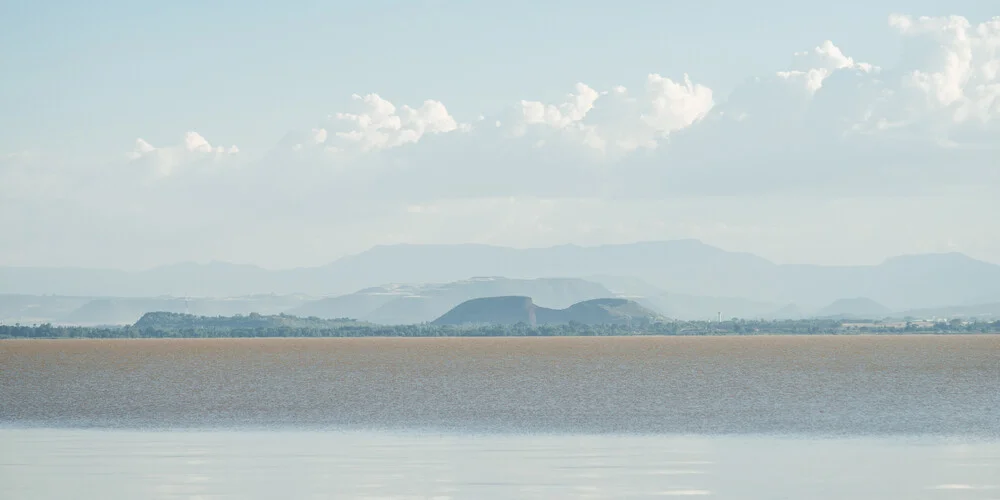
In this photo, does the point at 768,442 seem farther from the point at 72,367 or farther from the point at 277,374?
the point at 72,367

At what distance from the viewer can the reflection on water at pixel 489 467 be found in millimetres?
30234

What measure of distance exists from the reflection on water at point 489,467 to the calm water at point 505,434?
89 mm

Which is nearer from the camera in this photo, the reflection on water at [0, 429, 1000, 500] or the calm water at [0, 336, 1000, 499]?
the reflection on water at [0, 429, 1000, 500]

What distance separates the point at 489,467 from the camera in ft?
116

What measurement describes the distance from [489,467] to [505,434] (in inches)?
490

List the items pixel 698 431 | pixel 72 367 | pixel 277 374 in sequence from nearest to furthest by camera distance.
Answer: pixel 698 431
pixel 277 374
pixel 72 367

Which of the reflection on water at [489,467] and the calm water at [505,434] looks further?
the calm water at [505,434]

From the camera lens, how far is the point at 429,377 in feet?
291

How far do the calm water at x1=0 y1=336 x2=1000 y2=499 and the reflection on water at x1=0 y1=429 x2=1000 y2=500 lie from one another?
89 millimetres

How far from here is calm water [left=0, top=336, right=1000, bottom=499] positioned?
3147cm

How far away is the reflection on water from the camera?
99.2ft

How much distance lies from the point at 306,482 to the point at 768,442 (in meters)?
17.7

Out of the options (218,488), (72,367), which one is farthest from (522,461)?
(72,367)

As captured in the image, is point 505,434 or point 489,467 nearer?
point 489,467
